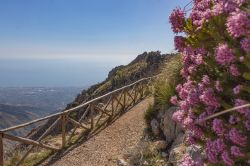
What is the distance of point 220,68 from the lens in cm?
570

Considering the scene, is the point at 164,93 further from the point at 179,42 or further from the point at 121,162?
the point at 179,42

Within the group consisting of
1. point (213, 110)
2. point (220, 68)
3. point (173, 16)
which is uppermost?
point (173, 16)

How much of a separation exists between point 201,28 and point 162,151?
23.1 feet

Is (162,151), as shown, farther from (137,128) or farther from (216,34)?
(216,34)

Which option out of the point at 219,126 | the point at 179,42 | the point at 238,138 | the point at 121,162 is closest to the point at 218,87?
the point at 219,126

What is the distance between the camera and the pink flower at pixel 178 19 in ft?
19.8

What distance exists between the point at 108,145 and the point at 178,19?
9.26m

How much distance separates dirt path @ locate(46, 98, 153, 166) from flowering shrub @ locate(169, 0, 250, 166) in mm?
7251

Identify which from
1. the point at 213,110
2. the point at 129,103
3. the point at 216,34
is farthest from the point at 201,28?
the point at 129,103

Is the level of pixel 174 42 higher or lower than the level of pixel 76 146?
higher

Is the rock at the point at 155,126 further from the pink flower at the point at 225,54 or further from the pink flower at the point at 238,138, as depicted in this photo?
the pink flower at the point at 225,54

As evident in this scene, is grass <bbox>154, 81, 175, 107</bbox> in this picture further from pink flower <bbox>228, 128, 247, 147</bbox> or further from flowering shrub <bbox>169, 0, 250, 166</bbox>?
pink flower <bbox>228, 128, 247, 147</bbox>

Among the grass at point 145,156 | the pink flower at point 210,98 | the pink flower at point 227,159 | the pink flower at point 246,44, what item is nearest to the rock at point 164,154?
the grass at point 145,156

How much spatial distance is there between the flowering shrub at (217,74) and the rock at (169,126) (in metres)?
5.73
